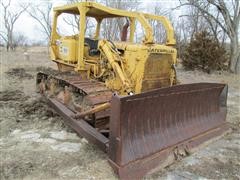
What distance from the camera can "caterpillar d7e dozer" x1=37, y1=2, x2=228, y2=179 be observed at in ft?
11.6

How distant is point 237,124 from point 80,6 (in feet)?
12.8

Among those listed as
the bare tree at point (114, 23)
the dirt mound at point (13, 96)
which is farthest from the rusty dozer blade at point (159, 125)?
the bare tree at point (114, 23)

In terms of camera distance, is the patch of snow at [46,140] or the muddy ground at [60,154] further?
the patch of snow at [46,140]

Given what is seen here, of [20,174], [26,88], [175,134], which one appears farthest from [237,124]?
[26,88]

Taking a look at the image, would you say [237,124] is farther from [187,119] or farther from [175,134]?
[175,134]

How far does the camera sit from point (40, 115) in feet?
18.5

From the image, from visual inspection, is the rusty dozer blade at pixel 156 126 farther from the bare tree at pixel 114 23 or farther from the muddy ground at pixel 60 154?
the bare tree at pixel 114 23

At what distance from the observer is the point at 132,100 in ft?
11.4

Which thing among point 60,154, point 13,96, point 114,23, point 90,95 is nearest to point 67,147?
point 60,154

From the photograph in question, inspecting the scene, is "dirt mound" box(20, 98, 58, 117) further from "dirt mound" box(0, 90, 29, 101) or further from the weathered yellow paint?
the weathered yellow paint

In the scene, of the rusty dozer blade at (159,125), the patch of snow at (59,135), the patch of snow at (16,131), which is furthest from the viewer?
the patch of snow at (16,131)

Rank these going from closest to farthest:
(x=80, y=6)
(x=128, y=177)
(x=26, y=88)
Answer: (x=128, y=177), (x=80, y=6), (x=26, y=88)

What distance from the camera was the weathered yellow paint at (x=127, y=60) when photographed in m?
4.88

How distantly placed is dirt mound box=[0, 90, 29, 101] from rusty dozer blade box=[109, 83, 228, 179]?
408 centimetres
